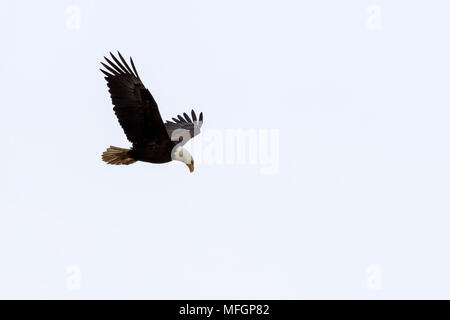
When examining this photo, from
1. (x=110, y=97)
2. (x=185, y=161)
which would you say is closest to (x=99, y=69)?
(x=110, y=97)

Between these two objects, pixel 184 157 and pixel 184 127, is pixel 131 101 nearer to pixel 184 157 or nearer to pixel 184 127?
pixel 184 157

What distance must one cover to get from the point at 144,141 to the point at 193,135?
1.95m

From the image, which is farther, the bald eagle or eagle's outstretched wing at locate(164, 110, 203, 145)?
eagle's outstretched wing at locate(164, 110, 203, 145)

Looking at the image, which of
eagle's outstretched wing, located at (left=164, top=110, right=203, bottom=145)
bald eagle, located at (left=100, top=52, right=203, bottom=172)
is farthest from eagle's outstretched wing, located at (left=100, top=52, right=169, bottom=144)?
eagle's outstretched wing, located at (left=164, top=110, right=203, bottom=145)

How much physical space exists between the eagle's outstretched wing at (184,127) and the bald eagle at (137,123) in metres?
0.82

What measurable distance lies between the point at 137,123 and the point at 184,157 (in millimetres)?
1204

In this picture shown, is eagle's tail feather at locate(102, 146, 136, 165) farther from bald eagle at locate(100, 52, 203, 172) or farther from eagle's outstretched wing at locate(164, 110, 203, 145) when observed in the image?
eagle's outstretched wing at locate(164, 110, 203, 145)

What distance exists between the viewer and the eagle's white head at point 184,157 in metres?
18.5

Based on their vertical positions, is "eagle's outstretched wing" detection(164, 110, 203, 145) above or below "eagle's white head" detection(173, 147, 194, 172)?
above

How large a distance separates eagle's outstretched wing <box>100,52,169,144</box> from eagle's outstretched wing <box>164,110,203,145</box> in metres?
1.63

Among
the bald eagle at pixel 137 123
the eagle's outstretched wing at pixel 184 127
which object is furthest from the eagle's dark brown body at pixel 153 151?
the eagle's outstretched wing at pixel 184 127

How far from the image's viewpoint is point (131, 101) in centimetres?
1762

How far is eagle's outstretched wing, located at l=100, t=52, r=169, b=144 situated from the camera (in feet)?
57.5

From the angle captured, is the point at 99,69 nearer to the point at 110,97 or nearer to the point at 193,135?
the point at 110,97
